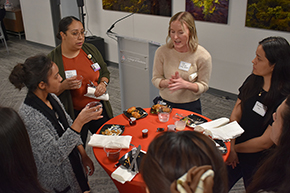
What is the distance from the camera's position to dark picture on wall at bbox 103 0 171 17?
199 inches

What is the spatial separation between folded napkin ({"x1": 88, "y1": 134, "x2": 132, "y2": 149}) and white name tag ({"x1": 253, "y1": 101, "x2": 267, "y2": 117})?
3.37 feet

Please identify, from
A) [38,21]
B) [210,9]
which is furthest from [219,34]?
[38,21]

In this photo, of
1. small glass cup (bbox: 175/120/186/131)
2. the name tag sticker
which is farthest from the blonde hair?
the name tag sticker

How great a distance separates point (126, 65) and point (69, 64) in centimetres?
107

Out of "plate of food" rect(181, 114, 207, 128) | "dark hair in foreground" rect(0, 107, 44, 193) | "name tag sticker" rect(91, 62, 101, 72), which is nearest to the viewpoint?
"dark hair in foreground" rect(0, 107, 44, 193)

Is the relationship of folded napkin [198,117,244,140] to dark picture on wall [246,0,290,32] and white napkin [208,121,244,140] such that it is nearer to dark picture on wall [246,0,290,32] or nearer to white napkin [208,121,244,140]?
white napkin [208,121,244,140]

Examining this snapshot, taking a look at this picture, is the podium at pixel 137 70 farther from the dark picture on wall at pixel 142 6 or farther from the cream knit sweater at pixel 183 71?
the dark picture on wall at pixel 142 6

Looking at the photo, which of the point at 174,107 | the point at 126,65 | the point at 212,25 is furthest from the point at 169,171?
the point at 212,25

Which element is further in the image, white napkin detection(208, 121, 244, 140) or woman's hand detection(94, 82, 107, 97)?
woman's hand detection(94, 82, 107, 97)

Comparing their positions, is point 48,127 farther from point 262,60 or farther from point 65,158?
point 262,60

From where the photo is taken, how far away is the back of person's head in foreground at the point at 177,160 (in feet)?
A: 2.81

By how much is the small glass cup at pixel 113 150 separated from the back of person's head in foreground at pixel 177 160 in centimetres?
A: 89

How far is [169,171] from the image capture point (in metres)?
0.86

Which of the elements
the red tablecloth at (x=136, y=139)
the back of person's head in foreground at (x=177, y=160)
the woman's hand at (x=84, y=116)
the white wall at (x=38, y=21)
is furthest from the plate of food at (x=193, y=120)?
the white wall at (x=38, y=21)
